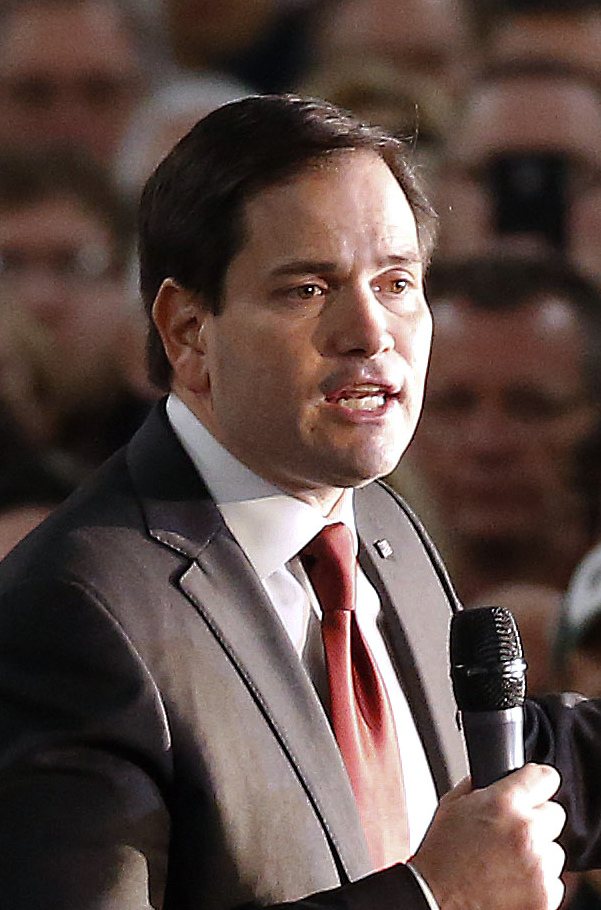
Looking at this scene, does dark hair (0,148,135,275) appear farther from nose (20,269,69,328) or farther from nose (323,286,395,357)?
nose (323,286,395,357)

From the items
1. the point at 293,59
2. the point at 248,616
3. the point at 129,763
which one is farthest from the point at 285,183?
the point at 293,59

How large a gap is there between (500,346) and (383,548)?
1.27 meters

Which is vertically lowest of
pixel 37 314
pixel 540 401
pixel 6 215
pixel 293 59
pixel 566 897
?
pixel 566 897

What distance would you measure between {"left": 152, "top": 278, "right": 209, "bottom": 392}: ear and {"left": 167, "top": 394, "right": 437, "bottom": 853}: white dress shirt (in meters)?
0.04

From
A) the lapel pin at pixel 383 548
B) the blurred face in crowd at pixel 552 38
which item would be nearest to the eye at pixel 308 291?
the lapel pin at pixel 383 548

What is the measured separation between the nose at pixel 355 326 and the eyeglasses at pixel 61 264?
1473mm

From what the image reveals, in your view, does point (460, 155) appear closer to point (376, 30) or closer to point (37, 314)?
point (376, 30)

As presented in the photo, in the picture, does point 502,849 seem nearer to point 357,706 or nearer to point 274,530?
point 357,706

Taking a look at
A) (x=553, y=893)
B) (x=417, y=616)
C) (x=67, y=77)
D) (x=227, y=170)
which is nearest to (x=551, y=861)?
(x=553, y=893)

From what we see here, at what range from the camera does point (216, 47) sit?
2.56m

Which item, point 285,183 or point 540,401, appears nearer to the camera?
point 285,183

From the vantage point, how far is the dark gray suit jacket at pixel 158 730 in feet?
3.44

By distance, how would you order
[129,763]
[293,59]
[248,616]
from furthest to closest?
[293,59] < [248,616] < [129,763]

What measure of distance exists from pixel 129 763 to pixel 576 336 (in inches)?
67.7
